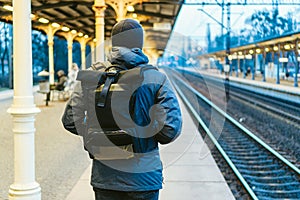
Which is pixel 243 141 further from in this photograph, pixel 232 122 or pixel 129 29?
pixel 129 29

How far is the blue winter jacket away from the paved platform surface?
2571 millimetres

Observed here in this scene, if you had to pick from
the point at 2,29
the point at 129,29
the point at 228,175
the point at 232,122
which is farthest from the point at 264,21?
the point at 129,29

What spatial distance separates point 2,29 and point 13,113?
25768 millimetres

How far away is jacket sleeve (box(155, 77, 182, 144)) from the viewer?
2.28m

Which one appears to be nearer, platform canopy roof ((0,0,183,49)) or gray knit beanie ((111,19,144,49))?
gray knit beanie ((111,19,144,49))

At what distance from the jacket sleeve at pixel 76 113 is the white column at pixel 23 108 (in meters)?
1.78

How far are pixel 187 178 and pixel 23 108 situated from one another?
2587 millimetres

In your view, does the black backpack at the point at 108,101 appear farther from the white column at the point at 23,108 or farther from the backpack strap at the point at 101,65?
the white column at the point at 23,108

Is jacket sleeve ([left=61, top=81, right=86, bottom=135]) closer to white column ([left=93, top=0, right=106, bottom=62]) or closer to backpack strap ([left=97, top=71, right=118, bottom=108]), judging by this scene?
backpack strap ([left=97, top=71, right=118, bottom=108])

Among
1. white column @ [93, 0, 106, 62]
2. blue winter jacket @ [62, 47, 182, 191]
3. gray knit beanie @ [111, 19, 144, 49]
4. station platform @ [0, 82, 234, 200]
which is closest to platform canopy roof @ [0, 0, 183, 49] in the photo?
white column @ [93, 0, 106, 62]

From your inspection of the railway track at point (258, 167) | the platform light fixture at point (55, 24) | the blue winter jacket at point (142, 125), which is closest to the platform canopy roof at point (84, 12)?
the platform light fixture at point (55, 24)

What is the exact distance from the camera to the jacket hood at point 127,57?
233 cm

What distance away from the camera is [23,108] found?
410 centimetres

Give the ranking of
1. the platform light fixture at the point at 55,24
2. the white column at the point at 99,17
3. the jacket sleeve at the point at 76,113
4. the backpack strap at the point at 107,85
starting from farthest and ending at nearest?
the platform light fixture at the point at 55,24, the white column at the point at 99,17, the jacket sleeve at the point at 76,113, the backpack strap at the point at 107,85
